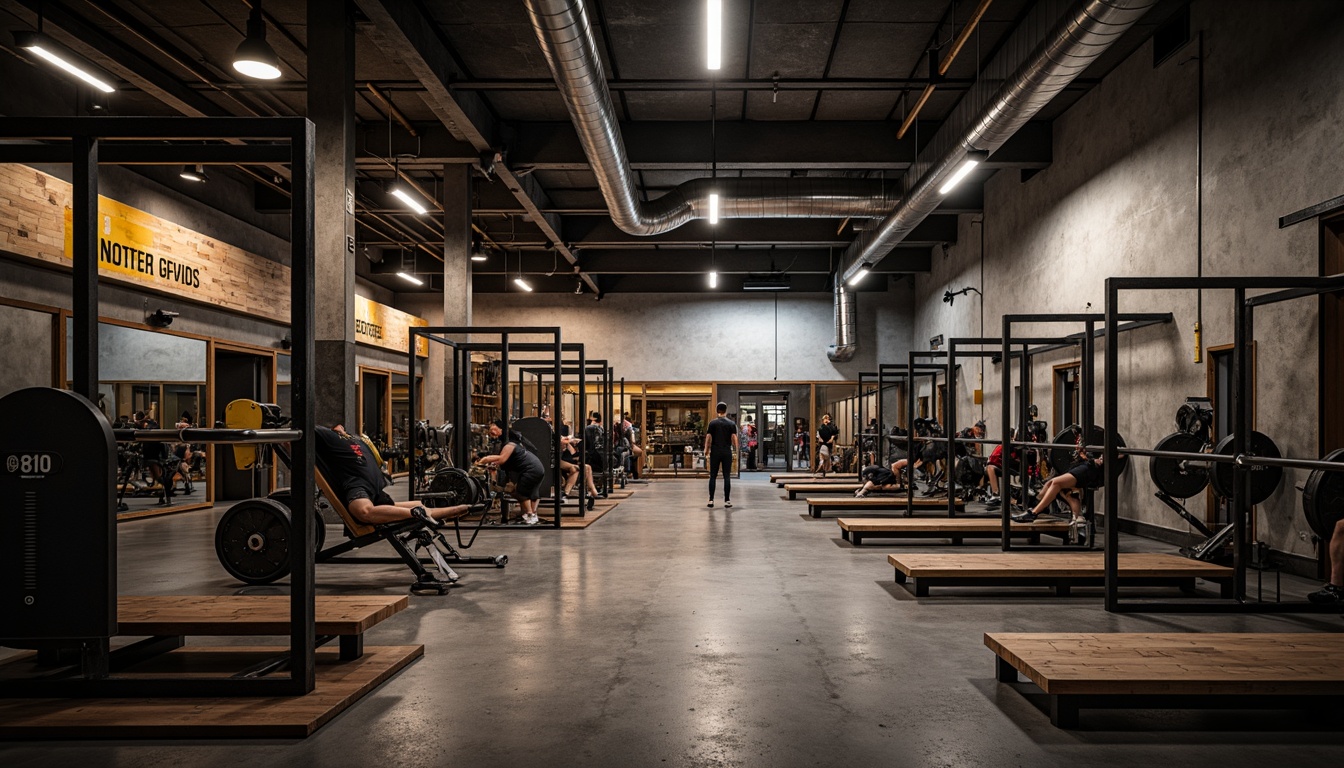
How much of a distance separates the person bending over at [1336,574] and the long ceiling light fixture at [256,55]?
8051 millimetres

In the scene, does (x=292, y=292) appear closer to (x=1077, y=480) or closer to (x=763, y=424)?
(x=1077, y=480)

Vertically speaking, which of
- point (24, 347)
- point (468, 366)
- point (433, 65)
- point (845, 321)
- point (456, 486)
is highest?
point (433, 65)

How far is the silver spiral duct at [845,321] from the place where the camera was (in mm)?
18766

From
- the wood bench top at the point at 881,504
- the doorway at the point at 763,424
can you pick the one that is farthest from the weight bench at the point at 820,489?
the doorway at the point at 763,424

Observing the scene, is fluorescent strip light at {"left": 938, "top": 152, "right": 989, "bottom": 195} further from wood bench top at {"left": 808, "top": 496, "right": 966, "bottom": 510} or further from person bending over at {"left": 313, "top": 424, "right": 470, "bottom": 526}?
person bending over at {"left": 313, "top": 424, "right": 470, "bottom": 526}

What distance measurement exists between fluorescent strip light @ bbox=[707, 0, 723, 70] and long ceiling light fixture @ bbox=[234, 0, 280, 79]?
3.45 m

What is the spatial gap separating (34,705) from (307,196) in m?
2.16

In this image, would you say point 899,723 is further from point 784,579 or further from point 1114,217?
point 1114,217

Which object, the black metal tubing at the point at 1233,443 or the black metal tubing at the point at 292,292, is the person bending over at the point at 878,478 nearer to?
the black metal tubing at the point at 1233,443

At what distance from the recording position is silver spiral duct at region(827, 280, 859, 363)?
1877cm

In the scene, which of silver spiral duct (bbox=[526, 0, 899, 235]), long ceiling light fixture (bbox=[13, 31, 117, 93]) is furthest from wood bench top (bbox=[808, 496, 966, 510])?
long ceiling light fixture (bbox=[13, 31, 117, 93])

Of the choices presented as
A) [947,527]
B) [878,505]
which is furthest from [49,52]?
[878,505]

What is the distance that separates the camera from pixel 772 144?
446 inches

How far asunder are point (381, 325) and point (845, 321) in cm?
980
